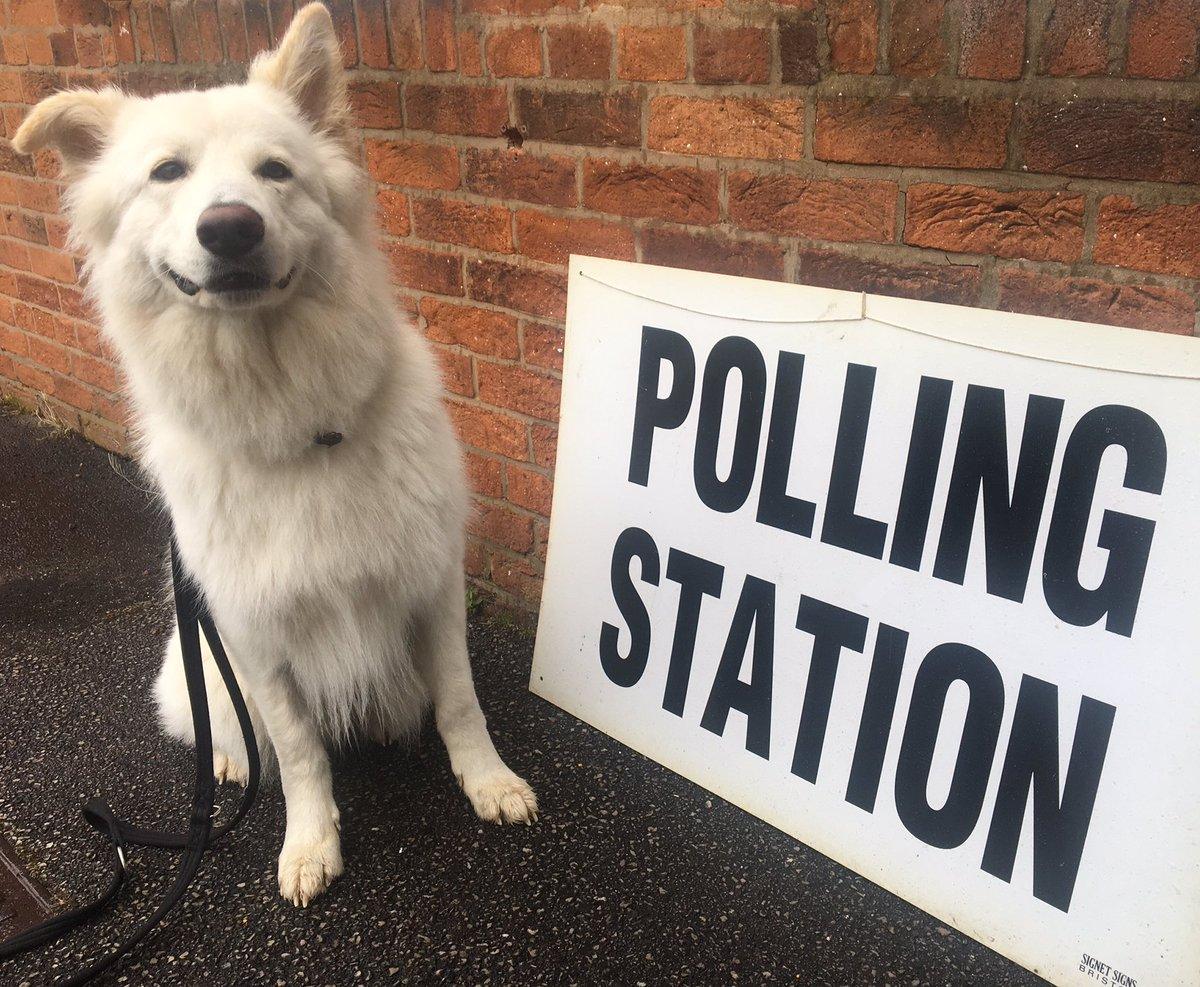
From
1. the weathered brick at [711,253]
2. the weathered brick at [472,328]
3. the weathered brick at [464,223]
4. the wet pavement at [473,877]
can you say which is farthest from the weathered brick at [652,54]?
the wet pavement at [473,877]

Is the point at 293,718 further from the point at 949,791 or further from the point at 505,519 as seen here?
the point at 949,791

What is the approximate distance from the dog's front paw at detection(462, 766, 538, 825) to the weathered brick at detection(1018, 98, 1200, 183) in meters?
1.75

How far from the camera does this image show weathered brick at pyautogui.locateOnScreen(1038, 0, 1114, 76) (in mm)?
1519

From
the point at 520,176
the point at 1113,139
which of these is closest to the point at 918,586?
A: the point at 1113,139

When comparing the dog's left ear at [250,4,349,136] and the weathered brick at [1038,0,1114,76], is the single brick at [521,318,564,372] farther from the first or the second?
the weathered brick at [1038,0,1114,76]

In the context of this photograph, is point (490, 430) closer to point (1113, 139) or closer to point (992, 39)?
point (992, 39)

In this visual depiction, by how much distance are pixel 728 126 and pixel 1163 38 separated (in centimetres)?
86

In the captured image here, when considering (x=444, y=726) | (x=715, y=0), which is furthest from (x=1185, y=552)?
(x=444, y=726)

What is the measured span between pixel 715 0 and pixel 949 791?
5.73 feet

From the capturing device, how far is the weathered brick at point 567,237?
7.68 ft

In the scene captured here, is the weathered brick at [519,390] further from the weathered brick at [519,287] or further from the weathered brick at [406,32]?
the weathered brick at [406,32]

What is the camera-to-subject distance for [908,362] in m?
1.77

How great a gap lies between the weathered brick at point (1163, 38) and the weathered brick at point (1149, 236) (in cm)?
20

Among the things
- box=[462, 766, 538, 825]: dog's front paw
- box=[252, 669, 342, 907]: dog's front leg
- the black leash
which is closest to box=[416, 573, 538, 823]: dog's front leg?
box=[462, 766, 538, 825]: dog's front paw
